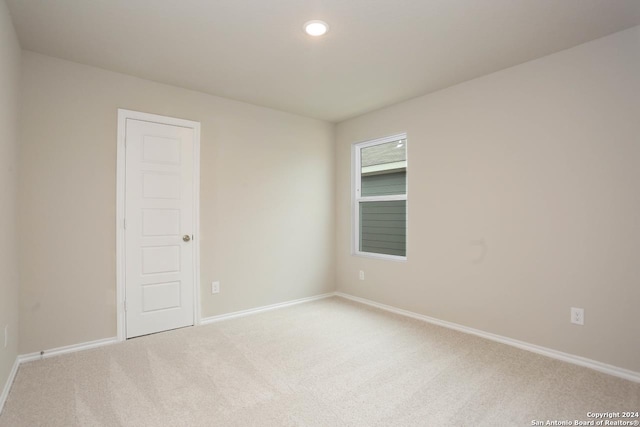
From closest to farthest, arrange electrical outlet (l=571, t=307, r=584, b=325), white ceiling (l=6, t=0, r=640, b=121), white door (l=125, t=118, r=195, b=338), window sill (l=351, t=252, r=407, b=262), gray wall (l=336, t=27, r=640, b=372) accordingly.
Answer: white ceiling (l=6, t=0, r=640, b=121)
gray wall (l=336, t=27, r=640, b=372)
electrical outlet (l=571, t=307, r=584, b=325)
white door (l=125, t=118, r=195, b=338)
window sill (l=351, t=252, r=407, b=262)

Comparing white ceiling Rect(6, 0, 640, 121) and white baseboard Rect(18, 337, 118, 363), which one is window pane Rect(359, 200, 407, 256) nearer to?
white ceiling Rect(6, 0, 640, 121)

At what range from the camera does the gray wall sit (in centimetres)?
234

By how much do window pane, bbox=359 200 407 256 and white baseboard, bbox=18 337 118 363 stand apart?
2979 mm

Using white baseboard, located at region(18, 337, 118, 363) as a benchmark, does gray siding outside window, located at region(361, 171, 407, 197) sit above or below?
above

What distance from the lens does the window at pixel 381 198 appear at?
391cm

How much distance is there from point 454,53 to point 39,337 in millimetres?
4078

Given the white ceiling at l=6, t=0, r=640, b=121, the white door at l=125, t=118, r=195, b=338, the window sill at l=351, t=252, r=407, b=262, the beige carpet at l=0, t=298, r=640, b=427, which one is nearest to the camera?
the beige carpet at l=0, t=298, r=640, b=427

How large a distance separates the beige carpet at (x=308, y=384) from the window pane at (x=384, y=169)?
1.74 m

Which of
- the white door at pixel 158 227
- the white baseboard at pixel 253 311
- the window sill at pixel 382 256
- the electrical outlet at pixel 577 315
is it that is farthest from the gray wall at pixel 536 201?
the white door at pixel 158 227

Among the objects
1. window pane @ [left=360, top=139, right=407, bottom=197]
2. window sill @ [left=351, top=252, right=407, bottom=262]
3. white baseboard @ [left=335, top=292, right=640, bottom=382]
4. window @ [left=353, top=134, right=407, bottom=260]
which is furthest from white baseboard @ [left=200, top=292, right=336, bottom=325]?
window pane @ [left=360, top=139, right=407, bottom=197]

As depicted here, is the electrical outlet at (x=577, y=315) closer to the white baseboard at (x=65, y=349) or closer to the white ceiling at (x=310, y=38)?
the white ceiling at (x=310, y=38)

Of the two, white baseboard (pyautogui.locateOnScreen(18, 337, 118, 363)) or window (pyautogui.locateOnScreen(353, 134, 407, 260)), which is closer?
white baseboard (pyautogui.locateOnScreen(18, 337, 118, 363))

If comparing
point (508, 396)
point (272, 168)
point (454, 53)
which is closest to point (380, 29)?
point (454, 53)

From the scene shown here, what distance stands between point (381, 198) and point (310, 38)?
2.21 meters
